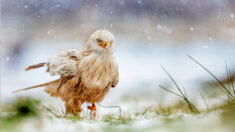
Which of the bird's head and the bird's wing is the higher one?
the bird's head

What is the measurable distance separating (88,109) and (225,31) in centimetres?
130

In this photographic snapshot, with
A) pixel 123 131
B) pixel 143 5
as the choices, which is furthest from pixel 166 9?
pixel 123 131

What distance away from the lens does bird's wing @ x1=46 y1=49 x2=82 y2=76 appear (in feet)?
4.14

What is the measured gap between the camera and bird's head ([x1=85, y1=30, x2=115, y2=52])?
1234 mm

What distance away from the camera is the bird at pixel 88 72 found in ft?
4.08

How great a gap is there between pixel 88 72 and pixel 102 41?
0.14 metres

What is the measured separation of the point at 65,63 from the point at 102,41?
0.19 metres

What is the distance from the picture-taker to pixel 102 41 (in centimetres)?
124

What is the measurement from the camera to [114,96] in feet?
8.30

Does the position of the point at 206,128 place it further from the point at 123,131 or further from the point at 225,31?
the point at 225,31

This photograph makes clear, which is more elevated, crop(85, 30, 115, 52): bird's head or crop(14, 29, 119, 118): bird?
crop(85, 30, 115, 52): bird's head

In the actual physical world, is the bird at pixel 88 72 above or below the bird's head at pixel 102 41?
below

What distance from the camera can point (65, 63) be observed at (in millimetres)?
1277

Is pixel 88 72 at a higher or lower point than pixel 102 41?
lower
